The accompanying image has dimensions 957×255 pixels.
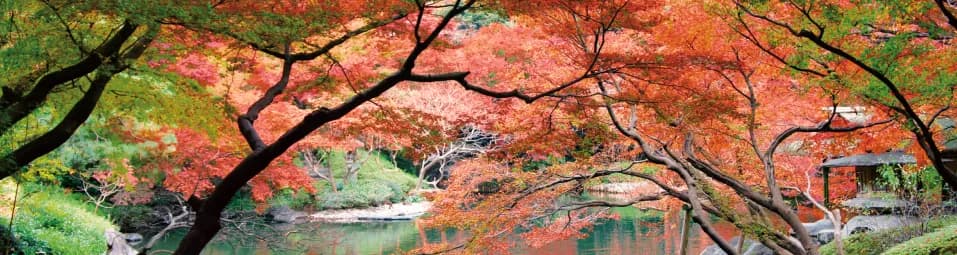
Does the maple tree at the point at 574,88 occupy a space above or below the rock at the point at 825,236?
above

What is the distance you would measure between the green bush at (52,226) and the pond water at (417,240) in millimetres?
2034

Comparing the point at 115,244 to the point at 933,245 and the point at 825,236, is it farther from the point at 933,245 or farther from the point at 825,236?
the point at 825,236

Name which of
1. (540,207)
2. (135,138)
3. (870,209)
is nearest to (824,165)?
(870,209)

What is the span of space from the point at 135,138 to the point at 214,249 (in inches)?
170

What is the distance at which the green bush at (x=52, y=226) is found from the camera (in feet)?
34.2

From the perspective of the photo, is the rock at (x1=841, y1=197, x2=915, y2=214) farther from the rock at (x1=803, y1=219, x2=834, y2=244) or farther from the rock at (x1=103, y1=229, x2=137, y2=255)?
the rock at (x1=103, y1=229, x2=137, y2=255)

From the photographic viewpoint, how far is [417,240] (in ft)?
56.0

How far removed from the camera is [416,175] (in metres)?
27.0

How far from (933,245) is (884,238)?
8.60 ft

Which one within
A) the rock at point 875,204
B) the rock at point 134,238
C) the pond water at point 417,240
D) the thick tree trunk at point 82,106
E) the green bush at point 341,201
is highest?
the thick tree trunk at point 82,106

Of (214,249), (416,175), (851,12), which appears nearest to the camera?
(851,12)

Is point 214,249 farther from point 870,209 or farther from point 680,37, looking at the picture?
point 870,209

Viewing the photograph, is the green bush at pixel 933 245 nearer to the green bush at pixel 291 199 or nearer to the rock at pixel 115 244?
the rock at pixel 115 244

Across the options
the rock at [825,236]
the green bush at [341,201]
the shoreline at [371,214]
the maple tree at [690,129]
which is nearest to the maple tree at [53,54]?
the maple tree at [690,129]
